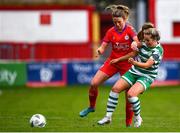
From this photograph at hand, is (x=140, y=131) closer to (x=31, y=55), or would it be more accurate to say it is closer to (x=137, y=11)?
(x=31, y=55)

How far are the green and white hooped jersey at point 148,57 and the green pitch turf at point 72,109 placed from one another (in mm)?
994

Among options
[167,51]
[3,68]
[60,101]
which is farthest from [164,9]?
[60,101]

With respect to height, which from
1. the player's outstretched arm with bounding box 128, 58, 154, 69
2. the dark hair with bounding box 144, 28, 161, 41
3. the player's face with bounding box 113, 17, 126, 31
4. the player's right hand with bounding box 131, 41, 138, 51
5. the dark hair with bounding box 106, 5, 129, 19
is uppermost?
the dark hair with bounding box 106, 5, 129, 19

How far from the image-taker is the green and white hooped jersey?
14.3 meters

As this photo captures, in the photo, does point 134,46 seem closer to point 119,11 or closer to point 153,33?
point 153,33

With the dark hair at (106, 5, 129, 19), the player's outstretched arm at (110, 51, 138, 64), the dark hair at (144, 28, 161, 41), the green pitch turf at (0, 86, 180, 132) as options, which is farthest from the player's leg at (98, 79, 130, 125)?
the dark hair at (106, 5, 129, 19)

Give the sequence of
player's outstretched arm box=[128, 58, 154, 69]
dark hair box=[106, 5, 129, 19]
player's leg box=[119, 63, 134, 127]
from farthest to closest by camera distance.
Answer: player's leg box=[119, 63, 134, 127] < dark hair box=[106, 5, 129, 19] < player's outstretched arm box=[128, 58, 154, 69]

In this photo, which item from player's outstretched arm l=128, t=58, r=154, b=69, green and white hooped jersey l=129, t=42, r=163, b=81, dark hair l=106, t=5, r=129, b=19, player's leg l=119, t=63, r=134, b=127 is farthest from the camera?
player's leg l=119, t=63, r=134, b=127

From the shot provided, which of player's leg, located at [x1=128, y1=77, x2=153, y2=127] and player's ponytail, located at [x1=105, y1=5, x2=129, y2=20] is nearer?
player's leg, located at [x1=128, y1=77, x2=153, y2=127]

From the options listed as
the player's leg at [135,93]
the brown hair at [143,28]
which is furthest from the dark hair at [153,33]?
the player's leg at [135,93]

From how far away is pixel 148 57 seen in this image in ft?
47.0

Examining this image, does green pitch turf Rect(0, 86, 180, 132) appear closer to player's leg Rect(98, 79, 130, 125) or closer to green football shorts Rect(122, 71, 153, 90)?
player's leg Rect(98, 79, 130, 125)

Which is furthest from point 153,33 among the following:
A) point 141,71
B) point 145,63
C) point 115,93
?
point 115,93

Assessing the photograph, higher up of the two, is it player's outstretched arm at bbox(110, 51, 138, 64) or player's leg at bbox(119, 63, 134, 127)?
player's outstretched arm at bbox(110, 51, 138, 64)
